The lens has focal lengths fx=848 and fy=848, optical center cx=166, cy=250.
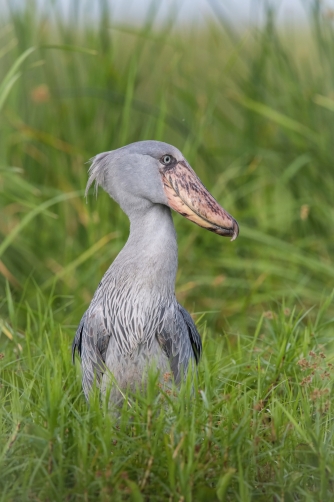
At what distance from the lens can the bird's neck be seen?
335 cm

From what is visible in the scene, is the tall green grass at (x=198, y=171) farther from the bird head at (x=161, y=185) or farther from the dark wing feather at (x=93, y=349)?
the bird head at (x=161, y=185)

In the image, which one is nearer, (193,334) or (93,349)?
(93,349)

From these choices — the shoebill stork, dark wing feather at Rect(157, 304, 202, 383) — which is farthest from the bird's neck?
dark wing feather at Rect(157, 304, 202, 383)

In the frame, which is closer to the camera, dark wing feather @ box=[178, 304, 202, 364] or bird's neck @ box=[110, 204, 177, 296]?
bird's neck @ box=[110, 204, 177, 296]

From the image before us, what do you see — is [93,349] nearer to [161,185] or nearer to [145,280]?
[145,280]

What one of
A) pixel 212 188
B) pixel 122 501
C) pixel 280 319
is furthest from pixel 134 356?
pixel 212 188

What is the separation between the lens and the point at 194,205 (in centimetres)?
342

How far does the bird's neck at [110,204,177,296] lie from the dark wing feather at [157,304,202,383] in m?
0.11

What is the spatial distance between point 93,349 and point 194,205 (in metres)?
0.71

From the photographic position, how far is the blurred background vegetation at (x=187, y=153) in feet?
17.7

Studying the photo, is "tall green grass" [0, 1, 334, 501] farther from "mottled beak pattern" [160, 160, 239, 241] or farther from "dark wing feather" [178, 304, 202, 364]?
"mottled beak pattern" [160, 160, 239, 241]

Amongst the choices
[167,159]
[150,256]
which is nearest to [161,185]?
[167,159]

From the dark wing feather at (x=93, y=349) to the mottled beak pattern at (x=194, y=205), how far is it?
21.8 inches

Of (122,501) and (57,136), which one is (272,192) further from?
(122,501)
